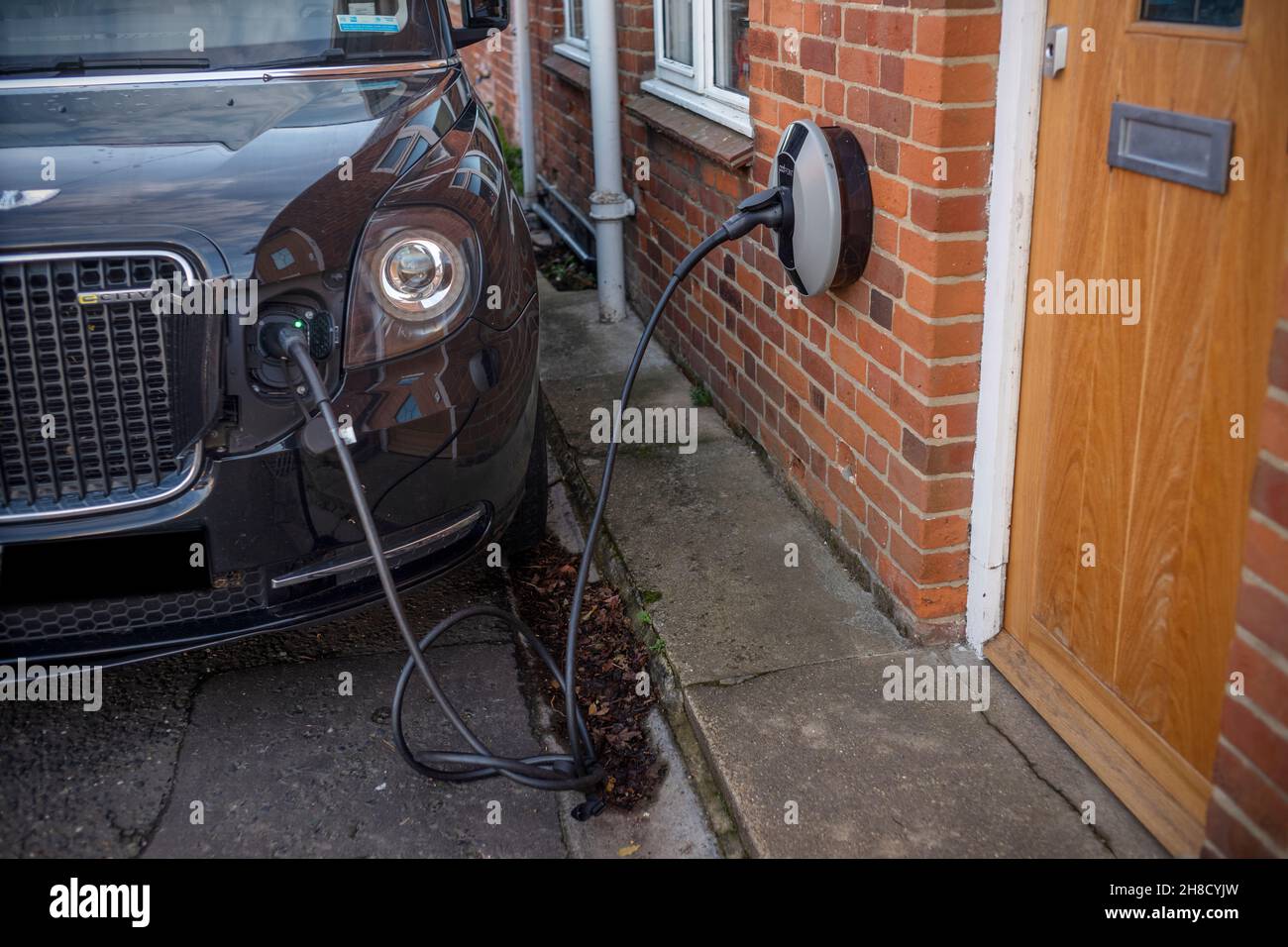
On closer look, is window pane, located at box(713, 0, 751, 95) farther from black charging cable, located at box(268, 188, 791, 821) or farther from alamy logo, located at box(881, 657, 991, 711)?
alamy logo, located at box(881, 657, 991, 711)

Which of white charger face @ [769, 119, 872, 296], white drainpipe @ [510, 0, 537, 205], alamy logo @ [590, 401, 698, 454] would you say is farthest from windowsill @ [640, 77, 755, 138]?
white drainpipe @ [510, 0, 537, 205]

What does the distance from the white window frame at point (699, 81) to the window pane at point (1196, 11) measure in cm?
196

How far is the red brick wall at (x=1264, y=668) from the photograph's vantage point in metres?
1.69

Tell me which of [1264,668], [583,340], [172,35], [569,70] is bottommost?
[583,340]

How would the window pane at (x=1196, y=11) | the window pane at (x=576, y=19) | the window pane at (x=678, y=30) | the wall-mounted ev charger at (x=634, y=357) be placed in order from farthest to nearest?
the window pane at (x=576, y=19) < the window pane at (x=678, y=30) < the wall-mounted ev charger at (x=634, y=357) < the window pane at (x=1196, y=11)

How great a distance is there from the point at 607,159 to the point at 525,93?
2.62m

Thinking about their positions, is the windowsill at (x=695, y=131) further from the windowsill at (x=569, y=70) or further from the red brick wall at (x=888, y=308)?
the windowsill at (x=569, y=70)

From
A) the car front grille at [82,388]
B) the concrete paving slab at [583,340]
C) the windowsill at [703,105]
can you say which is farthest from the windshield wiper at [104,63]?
the concrete paving slab at [583,340]

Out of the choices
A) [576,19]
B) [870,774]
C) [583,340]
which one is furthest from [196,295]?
[576,19]

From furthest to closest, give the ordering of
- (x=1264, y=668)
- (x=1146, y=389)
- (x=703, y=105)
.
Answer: (x=703, y=105), (x=1146, y=389), (x=1264, y=668)

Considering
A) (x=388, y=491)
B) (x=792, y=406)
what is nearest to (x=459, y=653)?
(x=388, y=491)

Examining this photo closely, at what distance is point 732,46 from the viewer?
445 centimetres

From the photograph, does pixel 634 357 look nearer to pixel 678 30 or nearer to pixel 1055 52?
pixel 1055 52
